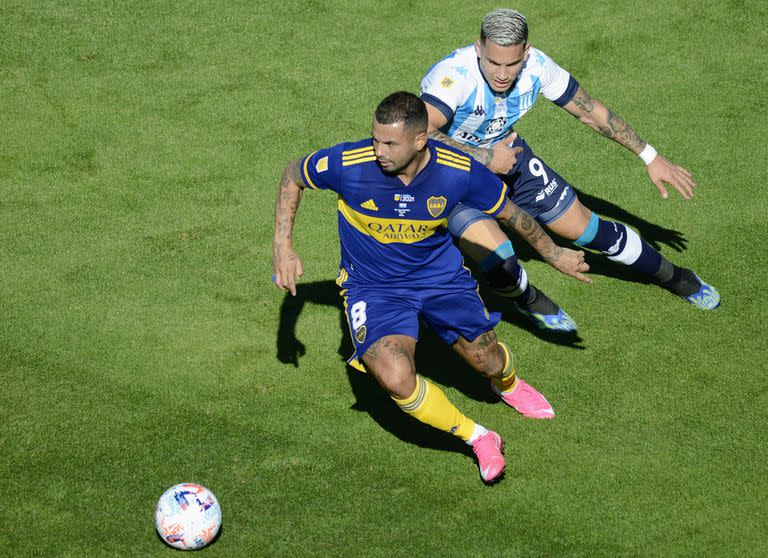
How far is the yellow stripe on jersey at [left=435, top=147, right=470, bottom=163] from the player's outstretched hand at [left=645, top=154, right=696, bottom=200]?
2249 millimetres

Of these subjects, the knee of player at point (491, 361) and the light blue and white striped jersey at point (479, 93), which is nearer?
the knee of player at point (491, 361)

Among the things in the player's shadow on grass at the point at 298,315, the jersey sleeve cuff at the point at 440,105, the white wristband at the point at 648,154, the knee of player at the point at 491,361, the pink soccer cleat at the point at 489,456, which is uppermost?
the jersey sleeve cuff at the point at 440,105

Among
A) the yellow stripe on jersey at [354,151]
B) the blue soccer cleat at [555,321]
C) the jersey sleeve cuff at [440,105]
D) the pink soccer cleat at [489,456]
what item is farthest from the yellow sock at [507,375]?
the jersey sleeve cuff at [440,105]

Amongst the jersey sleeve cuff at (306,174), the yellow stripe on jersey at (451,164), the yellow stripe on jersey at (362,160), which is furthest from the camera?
the jersey sleeve cuff at (306,174)

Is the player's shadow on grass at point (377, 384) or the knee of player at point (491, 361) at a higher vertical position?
the knee of player at point (491, 361)

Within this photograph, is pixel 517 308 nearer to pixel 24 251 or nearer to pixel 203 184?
pixel 203 184

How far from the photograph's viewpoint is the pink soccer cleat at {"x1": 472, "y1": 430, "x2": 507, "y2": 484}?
673 centimetres

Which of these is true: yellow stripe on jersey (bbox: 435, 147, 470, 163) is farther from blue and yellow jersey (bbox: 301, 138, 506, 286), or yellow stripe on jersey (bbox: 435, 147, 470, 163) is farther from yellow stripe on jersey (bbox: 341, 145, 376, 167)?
yellow stripe on jersey (bbox: 341, 145, 376, 167)

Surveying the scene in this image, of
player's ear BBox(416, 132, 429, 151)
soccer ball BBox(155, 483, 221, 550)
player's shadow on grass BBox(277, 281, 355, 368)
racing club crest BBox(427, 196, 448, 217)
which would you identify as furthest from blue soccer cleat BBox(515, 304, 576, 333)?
soccer ball BBox(155, 483, 221, 550)

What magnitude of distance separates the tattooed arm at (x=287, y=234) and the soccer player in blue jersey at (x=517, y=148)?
1324mm

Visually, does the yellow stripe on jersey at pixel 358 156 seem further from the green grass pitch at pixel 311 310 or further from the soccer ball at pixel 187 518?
the soccer ball at pixel 187 518

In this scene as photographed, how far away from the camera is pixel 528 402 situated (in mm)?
7551

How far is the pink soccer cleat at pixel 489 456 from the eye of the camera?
6.73m

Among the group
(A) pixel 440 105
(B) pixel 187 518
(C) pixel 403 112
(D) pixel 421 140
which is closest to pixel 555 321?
(A) pixel 440 105
